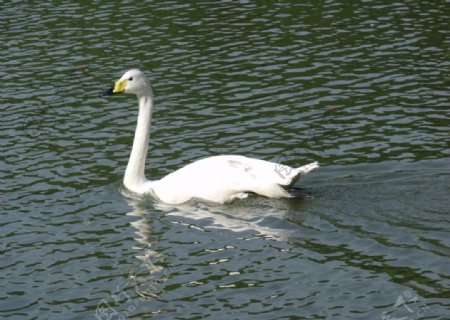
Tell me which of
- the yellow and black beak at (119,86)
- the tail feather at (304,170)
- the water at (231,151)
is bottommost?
the water at (231,151)

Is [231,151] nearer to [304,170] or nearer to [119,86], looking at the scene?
[119,86]

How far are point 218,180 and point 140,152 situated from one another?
74.1 inches

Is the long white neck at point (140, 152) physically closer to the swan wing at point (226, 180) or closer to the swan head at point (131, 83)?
the swan head at point (131, 83)

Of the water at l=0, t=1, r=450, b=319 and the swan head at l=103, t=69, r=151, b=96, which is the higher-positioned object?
the swan head at l=103, t=69, r=151, b=96

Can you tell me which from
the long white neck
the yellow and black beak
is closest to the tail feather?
the long white neck

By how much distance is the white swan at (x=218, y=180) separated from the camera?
15250 mm

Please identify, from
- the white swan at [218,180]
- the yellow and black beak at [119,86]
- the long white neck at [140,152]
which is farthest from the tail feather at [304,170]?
the yellow and black beak at [119,86]

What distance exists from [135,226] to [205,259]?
1.90m

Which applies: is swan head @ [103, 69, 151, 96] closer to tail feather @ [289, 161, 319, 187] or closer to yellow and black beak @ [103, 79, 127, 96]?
yellow and black beak @ [103, 79, 127, 96]

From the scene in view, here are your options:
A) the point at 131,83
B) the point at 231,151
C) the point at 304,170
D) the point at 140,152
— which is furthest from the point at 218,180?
the point at 131,83

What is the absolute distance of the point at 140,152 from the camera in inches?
667

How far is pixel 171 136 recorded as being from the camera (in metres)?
18.9

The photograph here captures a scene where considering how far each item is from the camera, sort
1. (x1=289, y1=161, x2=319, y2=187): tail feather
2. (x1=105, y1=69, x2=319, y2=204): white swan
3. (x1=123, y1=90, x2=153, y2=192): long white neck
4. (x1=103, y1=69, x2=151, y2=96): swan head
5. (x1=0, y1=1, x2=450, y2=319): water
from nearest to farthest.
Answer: (x1=0, y1=1, x2=450, y2=319): water
(x1=289, y1=161, x2=319, y2=187): tail feather
(x1=105, y1=69, x2=319, y2=204): white swan
(x1=123, y1=90, x2=153, y2=192): long white neck
(x1=103, y1=69, x2=151, y2=96): swan head

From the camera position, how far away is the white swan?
15250 mm
